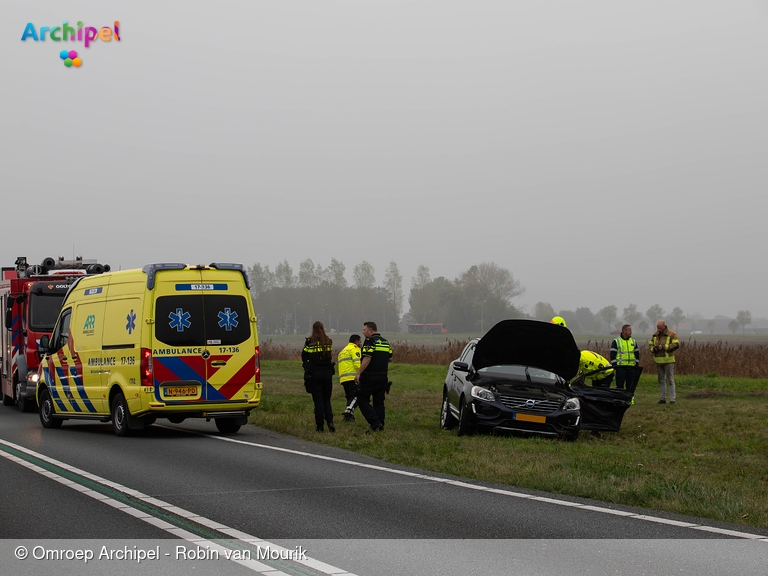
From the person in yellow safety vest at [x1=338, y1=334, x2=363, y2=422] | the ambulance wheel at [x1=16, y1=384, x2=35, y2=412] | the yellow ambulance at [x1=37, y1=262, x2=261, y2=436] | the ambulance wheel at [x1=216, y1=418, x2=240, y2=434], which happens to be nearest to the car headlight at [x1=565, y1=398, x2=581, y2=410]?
the person in yellow safety vest at [x1=338, y1=334, x2=363, y2=422]

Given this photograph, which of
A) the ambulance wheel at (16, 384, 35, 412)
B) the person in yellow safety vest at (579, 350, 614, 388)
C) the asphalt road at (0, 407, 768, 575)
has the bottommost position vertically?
the ambulance wheel at (16, 384, 35, 412)

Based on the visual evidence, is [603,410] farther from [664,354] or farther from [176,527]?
[176,527]

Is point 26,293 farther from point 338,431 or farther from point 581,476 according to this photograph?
point 581,476

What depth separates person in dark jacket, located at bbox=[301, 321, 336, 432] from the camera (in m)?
16.9

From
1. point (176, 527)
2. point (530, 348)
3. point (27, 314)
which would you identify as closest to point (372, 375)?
point (530, 348)

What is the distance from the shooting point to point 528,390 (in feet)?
52.1

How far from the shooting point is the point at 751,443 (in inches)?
611

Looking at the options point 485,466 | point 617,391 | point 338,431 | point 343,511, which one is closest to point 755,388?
point 617,391

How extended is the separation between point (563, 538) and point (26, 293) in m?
18.1

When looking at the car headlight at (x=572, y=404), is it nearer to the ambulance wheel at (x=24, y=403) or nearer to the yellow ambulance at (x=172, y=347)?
the yellow ambulance at (x=172, y=347)

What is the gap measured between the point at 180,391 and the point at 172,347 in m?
0.71

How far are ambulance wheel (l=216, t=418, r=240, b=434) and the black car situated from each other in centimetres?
370

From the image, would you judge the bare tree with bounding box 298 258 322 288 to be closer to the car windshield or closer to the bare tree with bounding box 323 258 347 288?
the bare tree with bounding box 323 258 347 288

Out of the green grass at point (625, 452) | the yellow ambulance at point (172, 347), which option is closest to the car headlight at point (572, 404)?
the green grass at point (625, 452)
